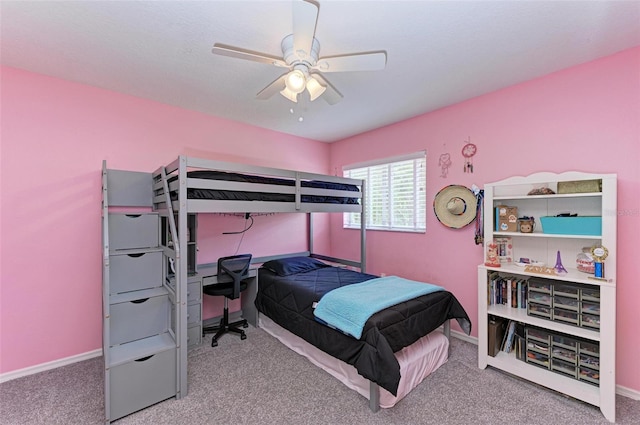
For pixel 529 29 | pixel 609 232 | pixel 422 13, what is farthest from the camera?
pixel 609 232

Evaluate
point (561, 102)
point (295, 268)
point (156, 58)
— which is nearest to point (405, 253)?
point (295, 268)

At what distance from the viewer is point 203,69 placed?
226cm

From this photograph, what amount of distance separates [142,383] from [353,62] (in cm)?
255

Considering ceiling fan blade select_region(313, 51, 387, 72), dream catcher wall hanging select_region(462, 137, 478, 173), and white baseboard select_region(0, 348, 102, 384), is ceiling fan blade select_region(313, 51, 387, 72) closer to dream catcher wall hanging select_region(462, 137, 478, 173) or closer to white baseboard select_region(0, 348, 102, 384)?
dream catcher wall hanging select_region(462, 137, 478, 173)

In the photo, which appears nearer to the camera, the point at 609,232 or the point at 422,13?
the point at 422,13

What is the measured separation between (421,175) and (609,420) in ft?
8.17

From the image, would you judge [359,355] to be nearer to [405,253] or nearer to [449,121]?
[405,253]

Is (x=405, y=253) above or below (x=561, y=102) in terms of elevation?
below

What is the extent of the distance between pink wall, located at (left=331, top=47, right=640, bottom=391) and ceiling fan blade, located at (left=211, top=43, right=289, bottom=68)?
7.08 ft

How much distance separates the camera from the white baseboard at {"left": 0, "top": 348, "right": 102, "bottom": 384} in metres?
2.27

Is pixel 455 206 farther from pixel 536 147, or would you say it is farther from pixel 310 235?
pixel 310 235

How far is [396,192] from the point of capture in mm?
3678

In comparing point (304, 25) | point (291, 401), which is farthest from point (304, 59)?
point (291, 401)

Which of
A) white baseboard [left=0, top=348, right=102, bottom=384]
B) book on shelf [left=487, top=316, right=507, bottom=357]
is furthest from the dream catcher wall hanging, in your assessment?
white baseboard [left=0, top=348, right=102, bottom=384]
